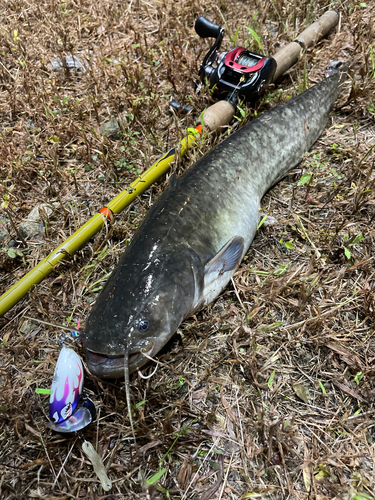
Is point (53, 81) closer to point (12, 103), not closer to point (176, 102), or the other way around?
point (12, 103)

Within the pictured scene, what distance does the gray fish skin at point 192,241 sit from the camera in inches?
75.1

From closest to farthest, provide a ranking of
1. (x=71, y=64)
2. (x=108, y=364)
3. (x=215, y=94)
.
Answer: (x=108, y=364), (x=215, y=94), (x=71, y=64)

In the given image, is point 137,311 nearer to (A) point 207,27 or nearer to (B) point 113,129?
(B) point 113,129

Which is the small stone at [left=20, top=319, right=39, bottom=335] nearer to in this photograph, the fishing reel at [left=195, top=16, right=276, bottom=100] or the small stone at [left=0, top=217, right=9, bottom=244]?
the small stone at [left=0, top=217, right=9, bottom=244]

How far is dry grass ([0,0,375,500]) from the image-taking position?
1.82 m

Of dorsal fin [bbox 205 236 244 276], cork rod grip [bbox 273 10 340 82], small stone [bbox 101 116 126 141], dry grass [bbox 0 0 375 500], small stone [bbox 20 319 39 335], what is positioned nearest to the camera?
dry grass [bbox 0 0 375 500]

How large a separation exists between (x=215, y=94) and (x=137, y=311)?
2.44m

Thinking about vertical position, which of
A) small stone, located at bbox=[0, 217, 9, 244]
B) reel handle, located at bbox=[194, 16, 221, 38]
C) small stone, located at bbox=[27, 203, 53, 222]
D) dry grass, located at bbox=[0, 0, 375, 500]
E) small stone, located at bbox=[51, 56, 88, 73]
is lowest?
dry grass, located at bbox=[0, 0, 375, 500]

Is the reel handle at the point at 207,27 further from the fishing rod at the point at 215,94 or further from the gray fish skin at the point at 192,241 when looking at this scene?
the gray fish skin at the point at 192,241

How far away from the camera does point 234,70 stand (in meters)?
3.18

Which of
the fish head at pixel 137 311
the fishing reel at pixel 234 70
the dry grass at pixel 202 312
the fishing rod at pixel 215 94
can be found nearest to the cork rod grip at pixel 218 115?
the fishing rod at pixel 215 94

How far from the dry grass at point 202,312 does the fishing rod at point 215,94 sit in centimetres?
14

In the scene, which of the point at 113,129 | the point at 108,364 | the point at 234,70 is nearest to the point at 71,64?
the point at 113,129

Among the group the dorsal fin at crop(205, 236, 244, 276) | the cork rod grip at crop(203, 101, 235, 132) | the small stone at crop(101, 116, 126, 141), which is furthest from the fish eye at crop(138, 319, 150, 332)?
the small stone at crop(101, 116, 126, 141)
